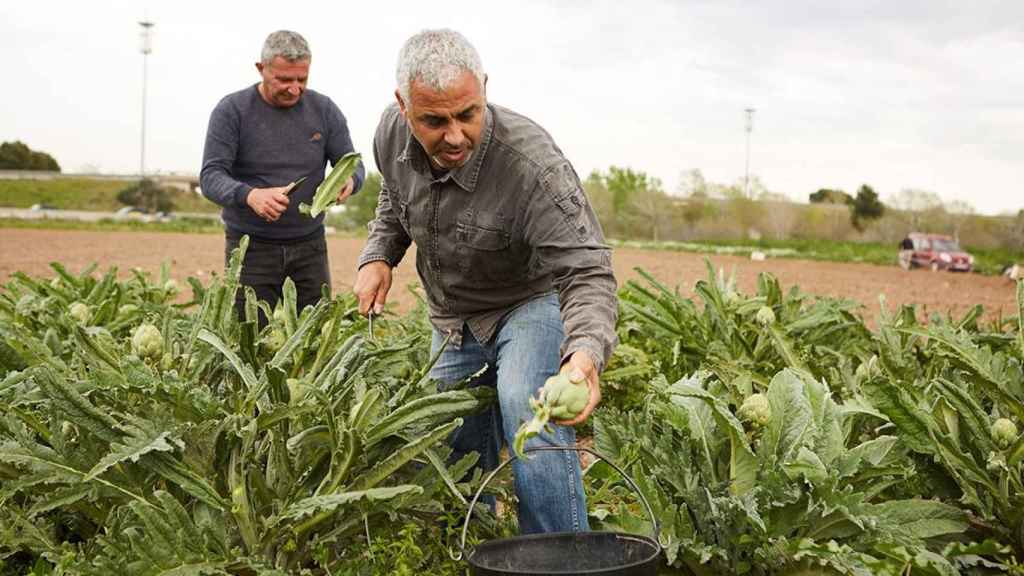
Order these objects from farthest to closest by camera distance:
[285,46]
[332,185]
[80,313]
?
[285,46]
[80,313]
[332,185]

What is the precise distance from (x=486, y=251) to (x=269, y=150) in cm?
313

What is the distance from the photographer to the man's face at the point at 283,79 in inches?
230

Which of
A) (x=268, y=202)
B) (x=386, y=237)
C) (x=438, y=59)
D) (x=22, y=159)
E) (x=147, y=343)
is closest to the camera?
(x=438, y=59)

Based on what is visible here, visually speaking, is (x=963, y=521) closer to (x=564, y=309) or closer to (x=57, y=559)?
(x=564, y=309)

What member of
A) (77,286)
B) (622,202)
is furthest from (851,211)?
(77,286)

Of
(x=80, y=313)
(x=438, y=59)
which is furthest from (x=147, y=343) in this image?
(x=80, y=313)

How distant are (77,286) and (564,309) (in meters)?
4.12

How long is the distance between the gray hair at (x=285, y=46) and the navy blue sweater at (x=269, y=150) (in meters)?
0.40

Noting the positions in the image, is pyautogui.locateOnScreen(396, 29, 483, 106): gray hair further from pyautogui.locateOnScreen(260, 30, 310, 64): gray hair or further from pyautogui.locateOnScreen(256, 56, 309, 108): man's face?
pyautogui.locateOnScreen(256, 56, 309, 108): man's face

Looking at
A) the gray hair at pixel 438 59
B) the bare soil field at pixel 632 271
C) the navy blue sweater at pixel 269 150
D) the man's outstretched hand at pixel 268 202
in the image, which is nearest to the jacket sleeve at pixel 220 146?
the navy blue sweater at pixel 269 150

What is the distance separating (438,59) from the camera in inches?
112

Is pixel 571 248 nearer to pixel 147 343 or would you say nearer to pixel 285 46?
pixel 147 343

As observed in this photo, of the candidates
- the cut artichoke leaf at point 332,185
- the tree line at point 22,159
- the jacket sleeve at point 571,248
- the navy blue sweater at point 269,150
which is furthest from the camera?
the tree line at point 22,159

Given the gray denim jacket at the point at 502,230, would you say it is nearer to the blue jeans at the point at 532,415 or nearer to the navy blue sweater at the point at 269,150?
the blue jeans at the point at 532,415
